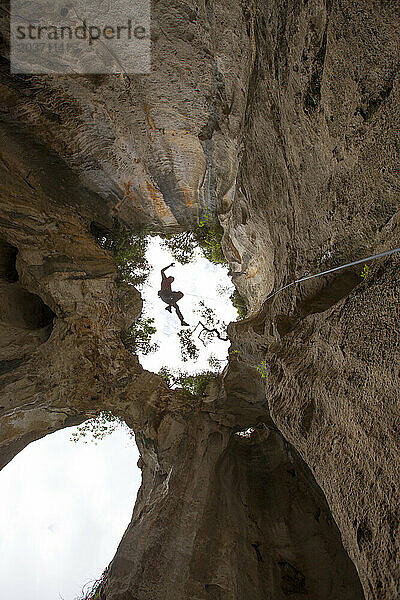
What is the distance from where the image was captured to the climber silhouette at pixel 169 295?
10.5 m

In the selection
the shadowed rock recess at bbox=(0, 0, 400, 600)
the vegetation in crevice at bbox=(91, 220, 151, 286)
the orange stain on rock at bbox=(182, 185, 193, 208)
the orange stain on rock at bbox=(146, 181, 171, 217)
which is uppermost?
the orange stain on rock at bbox=(182, 185, 193, 208)

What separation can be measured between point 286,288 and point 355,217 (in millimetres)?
1725

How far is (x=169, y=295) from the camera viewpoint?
10594 mm

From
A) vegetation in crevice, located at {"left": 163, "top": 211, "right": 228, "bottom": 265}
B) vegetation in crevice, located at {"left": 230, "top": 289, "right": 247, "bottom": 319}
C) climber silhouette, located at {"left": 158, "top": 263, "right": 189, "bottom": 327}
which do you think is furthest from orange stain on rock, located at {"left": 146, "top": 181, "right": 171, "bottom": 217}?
vegetation in crevice, located at {"left": 230, "top": 289, "right": 247, "bottom": 319}

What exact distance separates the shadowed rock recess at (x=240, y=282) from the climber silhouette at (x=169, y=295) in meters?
1.51

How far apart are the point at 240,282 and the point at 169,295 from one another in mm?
2345

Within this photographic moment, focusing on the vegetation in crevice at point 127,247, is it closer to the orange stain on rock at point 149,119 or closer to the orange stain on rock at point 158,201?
the orange stain on rock at point 158,201

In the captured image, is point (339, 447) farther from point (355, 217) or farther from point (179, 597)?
point (179, 597)

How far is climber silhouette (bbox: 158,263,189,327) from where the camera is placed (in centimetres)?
1047

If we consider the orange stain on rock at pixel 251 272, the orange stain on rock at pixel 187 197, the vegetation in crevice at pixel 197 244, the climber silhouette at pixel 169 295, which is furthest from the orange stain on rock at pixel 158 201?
the orange stain on rock at pixel 251 272

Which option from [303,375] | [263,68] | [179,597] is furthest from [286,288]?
[179,597]

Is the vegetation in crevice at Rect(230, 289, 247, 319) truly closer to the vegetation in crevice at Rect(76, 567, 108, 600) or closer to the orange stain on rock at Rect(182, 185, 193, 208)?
the orange stain on rock at Rect(182, 185, 193, 208)

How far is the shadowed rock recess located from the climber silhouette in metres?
1.51

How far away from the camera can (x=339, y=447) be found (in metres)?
2.73
